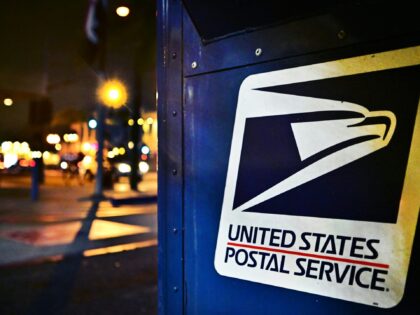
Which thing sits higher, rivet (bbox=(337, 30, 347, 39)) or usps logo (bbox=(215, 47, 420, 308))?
rivet (bbox=(337, 30, 347, 39))

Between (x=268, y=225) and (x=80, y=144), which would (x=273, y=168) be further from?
(x=80, y=144)

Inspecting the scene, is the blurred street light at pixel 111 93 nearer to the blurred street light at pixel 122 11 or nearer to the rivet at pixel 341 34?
the blurred street light at pixel 122 11

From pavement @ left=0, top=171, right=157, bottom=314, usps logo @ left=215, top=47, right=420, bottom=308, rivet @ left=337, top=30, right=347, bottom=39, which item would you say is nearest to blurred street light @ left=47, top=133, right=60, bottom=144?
pavement @ left=0, top=171, right=157, bottom=314

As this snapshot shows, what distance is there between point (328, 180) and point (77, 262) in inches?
247

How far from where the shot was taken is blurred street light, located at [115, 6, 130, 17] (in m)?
15.6

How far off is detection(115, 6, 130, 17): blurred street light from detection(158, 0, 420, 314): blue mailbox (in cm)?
1486

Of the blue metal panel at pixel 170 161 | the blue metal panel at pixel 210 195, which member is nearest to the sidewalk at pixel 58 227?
the blue metal panel at pixel 170 161

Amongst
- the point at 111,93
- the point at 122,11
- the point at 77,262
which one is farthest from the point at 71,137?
the point at 77,262

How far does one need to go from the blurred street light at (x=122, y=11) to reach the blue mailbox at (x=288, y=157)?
Result: 14.9m

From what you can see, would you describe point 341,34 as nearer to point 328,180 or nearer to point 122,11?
point 328,180

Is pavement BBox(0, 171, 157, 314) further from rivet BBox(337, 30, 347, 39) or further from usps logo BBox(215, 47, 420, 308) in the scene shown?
rivet BBox(337, 30, 347, 39)

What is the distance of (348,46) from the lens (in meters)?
1.28

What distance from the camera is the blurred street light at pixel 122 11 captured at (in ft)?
51.1

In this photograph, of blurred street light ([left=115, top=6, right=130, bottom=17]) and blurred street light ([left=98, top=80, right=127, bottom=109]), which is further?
blurred street light ([left=98, top=80, right=127, bottom=109])
